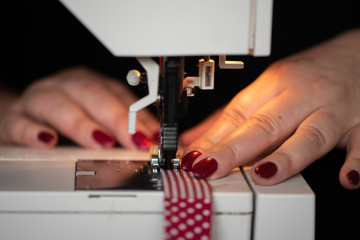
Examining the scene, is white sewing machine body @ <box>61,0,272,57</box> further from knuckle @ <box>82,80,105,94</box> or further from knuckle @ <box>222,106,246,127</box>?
knuckle @ <box>82,80,105,94</box>

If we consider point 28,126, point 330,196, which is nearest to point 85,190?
point 28,126

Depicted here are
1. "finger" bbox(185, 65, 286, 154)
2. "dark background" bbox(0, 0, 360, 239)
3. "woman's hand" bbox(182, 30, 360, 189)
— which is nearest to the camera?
"woman's hand" bbox(182, 30, 360, 189)

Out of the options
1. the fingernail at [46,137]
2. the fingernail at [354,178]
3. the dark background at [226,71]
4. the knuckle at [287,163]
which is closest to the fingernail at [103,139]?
the fingernail at [46,137]

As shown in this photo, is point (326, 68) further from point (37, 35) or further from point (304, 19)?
point (37, 35)

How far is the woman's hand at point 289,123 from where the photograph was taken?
3.13ft

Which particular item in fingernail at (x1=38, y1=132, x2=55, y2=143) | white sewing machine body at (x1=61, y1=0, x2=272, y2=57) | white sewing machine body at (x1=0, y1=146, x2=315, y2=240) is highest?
white sewing machine body at (x1=61, y1=0, x2=272, y2=57)

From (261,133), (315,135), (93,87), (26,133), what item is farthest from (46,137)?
(315,135)

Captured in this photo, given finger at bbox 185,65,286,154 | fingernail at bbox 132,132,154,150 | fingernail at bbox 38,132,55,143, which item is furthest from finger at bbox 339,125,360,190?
fingernail at bbox 38,132,55,143

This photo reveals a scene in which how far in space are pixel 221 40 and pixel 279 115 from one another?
0.86ft

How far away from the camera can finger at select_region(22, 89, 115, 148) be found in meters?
1.28

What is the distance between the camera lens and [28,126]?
1322 millimetres

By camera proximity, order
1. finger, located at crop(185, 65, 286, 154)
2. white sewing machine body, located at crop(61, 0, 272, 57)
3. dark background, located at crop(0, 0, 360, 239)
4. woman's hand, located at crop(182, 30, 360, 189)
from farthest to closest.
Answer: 1. dark background, located at crop(0, 0, 360, 239)
2. finger, located at crop(185, 65, 286, 154)
3. woman's hand, located at crop(182, 30, 360, 189)
4. white sewing machine body, located at crop(61, 0, 272, 57)

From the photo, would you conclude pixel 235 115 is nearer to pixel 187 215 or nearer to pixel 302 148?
pixel 302 148

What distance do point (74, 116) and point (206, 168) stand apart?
0.56 m
